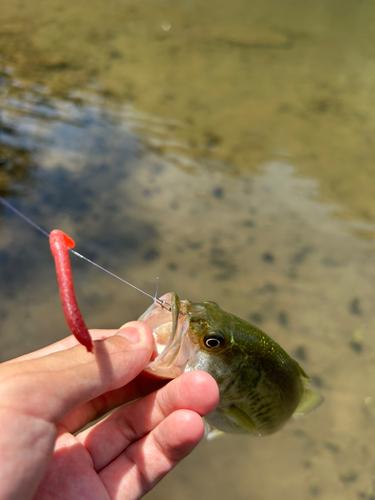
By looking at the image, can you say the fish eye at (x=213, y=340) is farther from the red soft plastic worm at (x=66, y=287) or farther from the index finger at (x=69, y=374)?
the red soft plastic worm at (x=66, y=287)

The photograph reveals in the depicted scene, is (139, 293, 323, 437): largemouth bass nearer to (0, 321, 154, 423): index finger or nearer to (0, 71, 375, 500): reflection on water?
(0, 321, 154, 423): index finger

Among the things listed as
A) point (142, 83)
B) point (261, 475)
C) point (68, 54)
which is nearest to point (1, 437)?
point (261, 475)

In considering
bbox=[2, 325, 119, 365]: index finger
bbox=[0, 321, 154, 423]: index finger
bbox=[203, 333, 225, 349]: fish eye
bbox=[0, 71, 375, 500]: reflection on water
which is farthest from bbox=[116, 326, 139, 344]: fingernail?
bbox=[0, 71, 375, 500]: reflection on water

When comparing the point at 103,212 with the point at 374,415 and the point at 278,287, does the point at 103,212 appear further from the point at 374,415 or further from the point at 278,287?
the point at 374,415

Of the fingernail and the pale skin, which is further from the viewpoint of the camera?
the fingernail

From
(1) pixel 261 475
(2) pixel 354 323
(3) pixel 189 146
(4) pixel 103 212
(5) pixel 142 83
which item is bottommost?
(1) pixel 261 475

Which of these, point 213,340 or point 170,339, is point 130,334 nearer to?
point 170,339
